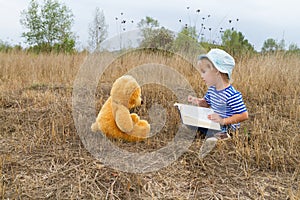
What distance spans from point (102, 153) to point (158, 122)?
967mm

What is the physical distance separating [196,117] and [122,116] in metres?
0.75

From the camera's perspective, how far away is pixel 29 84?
4.58 m

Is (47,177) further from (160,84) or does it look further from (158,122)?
(160,84)

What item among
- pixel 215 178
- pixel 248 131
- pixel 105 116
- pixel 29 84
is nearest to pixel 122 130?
pixel 105 116

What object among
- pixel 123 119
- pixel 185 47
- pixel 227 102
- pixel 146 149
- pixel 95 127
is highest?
pixel 185 47

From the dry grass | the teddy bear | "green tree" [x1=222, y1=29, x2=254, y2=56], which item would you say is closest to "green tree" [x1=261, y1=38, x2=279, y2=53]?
"green tree" [x1=222, y1=29, x2=254, y2=56]

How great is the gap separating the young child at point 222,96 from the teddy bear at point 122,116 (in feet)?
1.95

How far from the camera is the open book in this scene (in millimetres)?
2502

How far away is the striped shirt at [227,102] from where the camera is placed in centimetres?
253

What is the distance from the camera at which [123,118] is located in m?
2.25

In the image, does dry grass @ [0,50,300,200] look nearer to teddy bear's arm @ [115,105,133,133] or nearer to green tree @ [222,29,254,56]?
teddy bear's arm @ [115,105,133,133]

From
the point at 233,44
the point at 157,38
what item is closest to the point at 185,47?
the point at 157,38

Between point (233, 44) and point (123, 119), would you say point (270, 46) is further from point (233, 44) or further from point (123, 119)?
point (123, 119)

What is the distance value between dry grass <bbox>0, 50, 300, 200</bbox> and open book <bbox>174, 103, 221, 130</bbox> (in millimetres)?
158
